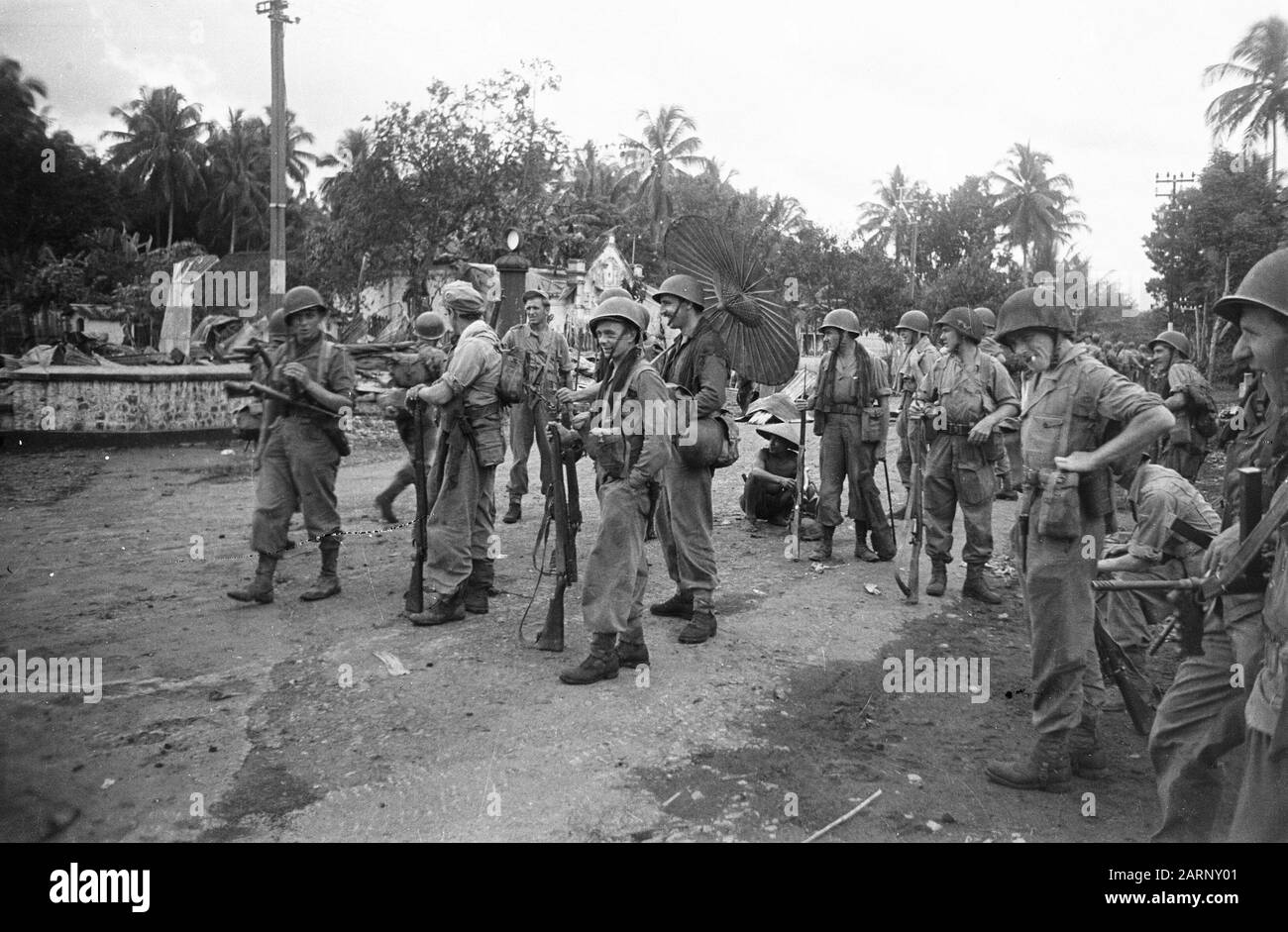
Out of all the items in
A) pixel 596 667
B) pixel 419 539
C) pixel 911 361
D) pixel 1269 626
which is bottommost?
pixel 596 667

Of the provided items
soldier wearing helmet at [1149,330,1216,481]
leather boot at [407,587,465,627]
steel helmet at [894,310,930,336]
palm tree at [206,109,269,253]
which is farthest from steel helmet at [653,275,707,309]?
palm tree at [206,109,269,253]

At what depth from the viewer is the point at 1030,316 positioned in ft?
13.6

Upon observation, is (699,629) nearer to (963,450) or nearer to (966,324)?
(963,450)

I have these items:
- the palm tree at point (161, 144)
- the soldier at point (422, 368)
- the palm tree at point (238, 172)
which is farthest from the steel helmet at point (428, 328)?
the palm tree at point (238, 172)

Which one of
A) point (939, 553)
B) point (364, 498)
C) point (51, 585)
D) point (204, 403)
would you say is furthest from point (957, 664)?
point (204, 403)

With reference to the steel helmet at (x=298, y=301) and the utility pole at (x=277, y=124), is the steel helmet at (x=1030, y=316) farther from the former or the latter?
the utility pole at (x=277, y=124)

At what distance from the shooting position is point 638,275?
1277 inches

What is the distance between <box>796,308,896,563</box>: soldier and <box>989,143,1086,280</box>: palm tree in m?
50.6

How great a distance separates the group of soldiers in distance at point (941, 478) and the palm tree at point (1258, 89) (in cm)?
2018

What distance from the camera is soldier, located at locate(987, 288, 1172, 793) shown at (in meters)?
3.94

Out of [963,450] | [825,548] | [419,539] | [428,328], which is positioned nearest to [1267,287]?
[963,450]

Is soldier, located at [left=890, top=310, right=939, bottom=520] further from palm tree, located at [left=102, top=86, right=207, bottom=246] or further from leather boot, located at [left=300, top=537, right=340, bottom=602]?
palm tree, located at [left=102, top=86, right=207, bottom=246]

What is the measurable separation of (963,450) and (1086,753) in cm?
324

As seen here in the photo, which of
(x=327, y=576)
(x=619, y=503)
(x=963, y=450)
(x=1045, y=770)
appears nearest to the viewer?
(x=1045, y=770)
